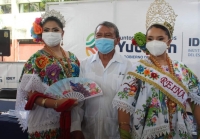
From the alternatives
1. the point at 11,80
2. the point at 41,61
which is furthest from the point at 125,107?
the point at 11,80

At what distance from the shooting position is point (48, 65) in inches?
84.2

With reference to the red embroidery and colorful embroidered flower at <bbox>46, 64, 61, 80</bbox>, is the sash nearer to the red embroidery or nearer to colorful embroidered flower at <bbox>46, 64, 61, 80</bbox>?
the red embroidery

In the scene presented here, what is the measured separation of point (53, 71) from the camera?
2125 mm

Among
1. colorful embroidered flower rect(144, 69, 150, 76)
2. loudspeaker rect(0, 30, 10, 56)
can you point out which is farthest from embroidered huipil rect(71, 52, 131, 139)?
loudspeaker rect(0, 30, 10, 56)

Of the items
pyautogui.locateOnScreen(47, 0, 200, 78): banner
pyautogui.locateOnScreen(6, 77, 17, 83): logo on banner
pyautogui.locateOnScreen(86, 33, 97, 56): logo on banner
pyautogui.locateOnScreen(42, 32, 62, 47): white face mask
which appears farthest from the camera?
pyautogui.locateOnScreen(6, 77, 17, 83): logo on banner

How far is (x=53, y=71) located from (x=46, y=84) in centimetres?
12

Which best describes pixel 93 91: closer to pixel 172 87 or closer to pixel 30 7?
pixel 172 87

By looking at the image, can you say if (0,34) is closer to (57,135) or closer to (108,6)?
(108,6)

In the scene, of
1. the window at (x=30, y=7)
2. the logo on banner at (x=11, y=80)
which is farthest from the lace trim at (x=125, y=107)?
the window at (x=30, y=7)

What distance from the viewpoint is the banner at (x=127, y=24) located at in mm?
4281

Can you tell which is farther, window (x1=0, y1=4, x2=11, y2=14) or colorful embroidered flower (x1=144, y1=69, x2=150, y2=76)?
window (x1=0, y1=4, x2=11, y2=14)

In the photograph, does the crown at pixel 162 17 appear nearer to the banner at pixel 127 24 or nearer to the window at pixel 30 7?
the banner at pixel 127 24

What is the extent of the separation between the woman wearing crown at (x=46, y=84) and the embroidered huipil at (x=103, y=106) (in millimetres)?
157

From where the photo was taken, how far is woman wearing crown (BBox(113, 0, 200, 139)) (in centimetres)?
183
